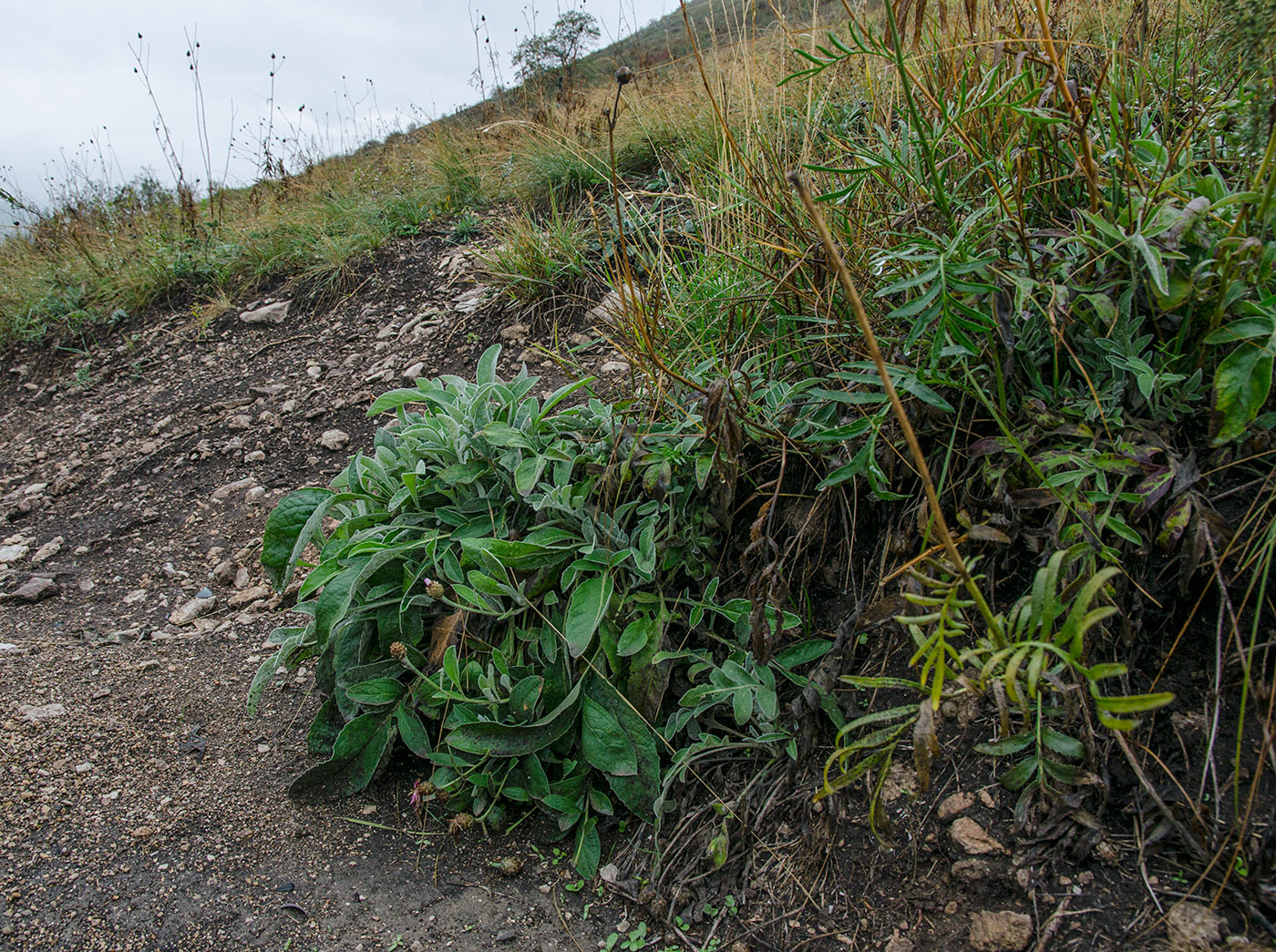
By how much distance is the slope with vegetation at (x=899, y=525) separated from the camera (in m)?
1.20

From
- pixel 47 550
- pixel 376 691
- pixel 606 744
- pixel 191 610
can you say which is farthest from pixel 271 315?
pixel 606 744

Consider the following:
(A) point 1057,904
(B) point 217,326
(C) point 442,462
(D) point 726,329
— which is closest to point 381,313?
(B) point 217,326

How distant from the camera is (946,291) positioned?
1.35 metres

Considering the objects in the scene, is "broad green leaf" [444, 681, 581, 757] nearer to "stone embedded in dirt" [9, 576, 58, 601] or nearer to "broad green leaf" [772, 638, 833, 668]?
"broad green leaf" [772, 638, 833, 668]

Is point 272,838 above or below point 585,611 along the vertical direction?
below

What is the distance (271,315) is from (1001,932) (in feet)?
16.3

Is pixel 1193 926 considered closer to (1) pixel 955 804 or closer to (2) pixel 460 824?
(1) pixel 955 804

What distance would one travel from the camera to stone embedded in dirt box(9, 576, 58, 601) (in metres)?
2.93

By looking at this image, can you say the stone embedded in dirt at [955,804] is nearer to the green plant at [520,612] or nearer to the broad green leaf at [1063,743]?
the broad green leaf at [1063,743]

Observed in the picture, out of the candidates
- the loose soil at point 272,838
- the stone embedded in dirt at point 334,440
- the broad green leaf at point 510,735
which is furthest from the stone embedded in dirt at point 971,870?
the stone embedded in dirt at point 334,440

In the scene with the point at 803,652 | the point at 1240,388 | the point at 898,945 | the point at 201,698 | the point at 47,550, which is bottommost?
the point at 898,945

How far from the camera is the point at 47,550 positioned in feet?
10.8

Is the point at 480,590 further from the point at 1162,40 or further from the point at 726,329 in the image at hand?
the point at 1162,40

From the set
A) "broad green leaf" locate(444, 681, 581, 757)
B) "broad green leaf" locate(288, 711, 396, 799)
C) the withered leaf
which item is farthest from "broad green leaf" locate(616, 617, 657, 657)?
"broad green leaf" locate(288, 711, 396, 799)
